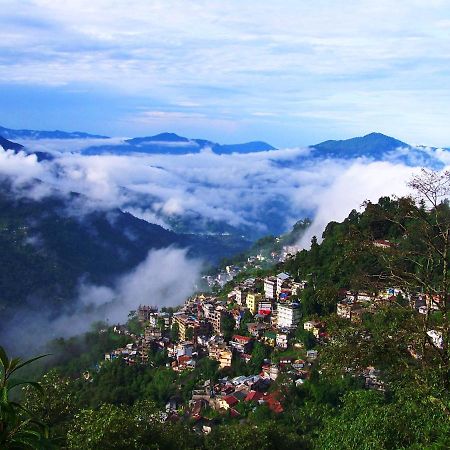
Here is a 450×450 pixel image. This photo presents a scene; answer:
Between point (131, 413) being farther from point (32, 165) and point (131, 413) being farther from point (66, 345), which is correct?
point (32, 165)

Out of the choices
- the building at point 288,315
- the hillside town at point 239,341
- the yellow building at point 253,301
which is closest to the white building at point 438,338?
the hillside town at point 239,341

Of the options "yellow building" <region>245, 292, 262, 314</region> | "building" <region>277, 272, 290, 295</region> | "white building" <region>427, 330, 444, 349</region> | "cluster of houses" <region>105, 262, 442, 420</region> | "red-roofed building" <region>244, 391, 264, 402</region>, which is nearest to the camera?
"white building" <region>427, 330, 444, 349</region>

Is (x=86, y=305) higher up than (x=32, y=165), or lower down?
lower down

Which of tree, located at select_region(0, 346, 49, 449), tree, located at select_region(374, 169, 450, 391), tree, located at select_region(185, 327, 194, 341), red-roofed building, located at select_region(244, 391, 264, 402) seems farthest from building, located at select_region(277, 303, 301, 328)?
tree, located at select_region(0, 346, 49, 449)

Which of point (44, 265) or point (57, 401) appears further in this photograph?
point (44, 265)

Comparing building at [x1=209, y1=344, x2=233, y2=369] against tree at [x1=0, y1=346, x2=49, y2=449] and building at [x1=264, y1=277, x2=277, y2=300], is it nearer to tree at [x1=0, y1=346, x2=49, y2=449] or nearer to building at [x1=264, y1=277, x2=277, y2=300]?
building at [x1=264, y1=277, x2=277, y2=300]

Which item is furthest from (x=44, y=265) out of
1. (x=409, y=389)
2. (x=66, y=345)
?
(x=409, y=389)

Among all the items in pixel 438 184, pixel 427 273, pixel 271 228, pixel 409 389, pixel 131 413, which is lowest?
pixel 271 228
